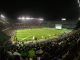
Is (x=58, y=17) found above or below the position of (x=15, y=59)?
above

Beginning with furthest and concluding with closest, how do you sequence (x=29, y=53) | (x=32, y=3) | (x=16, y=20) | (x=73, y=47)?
(x=16, y=20)
(x=32, y=3)
(x=29, y=53)
(x=73, y=47)

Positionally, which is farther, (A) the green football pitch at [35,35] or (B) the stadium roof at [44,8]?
(B) the stadium roof at [44,8]

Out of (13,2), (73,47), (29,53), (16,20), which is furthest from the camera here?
(16,20)

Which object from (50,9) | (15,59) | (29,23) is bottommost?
(15,59)

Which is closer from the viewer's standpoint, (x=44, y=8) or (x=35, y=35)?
(x=35, y=35)

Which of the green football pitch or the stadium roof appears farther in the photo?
the stadium roof

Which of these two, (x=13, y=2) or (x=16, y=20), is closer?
(x=13, y=2)

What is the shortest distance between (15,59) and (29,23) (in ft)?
117

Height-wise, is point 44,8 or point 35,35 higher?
point 44,8

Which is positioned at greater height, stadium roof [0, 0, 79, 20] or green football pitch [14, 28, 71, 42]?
stadium roof [0, 0, 79, 20]

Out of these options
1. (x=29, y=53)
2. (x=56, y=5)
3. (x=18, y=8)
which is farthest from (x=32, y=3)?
(x=29, y=53)

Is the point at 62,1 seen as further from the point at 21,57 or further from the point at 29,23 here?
the point at 21,57

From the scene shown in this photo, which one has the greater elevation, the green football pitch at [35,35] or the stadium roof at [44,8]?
Result: the stadium roof at [44,8]

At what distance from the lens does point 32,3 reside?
3475cm
